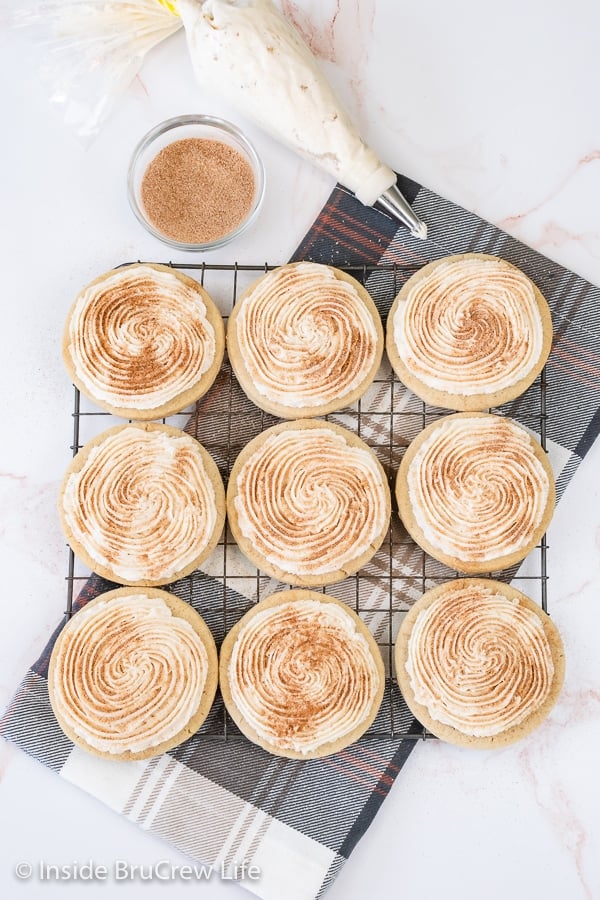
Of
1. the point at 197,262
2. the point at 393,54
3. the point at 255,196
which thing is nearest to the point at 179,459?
the point at 197,262

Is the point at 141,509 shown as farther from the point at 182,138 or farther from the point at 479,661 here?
the point at 182,138

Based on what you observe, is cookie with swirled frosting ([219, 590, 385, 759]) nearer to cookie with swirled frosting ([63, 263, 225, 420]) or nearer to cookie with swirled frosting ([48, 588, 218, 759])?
cookie with swirled frosting ([48, 588, 218, 759])

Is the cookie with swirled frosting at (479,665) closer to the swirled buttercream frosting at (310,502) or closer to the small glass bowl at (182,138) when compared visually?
the swirled buttercream frosting at (310,502)

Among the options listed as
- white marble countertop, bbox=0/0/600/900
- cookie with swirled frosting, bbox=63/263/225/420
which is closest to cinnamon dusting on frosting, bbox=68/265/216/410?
cookie with swirled frosting, bbox=63/263/225/420

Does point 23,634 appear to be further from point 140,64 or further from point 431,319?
point 140,64

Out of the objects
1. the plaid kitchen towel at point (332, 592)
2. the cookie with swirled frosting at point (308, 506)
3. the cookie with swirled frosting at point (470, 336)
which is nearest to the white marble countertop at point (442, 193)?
the plaid kitchen towel at point (332, 592)

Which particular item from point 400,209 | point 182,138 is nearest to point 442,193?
point 400,209
